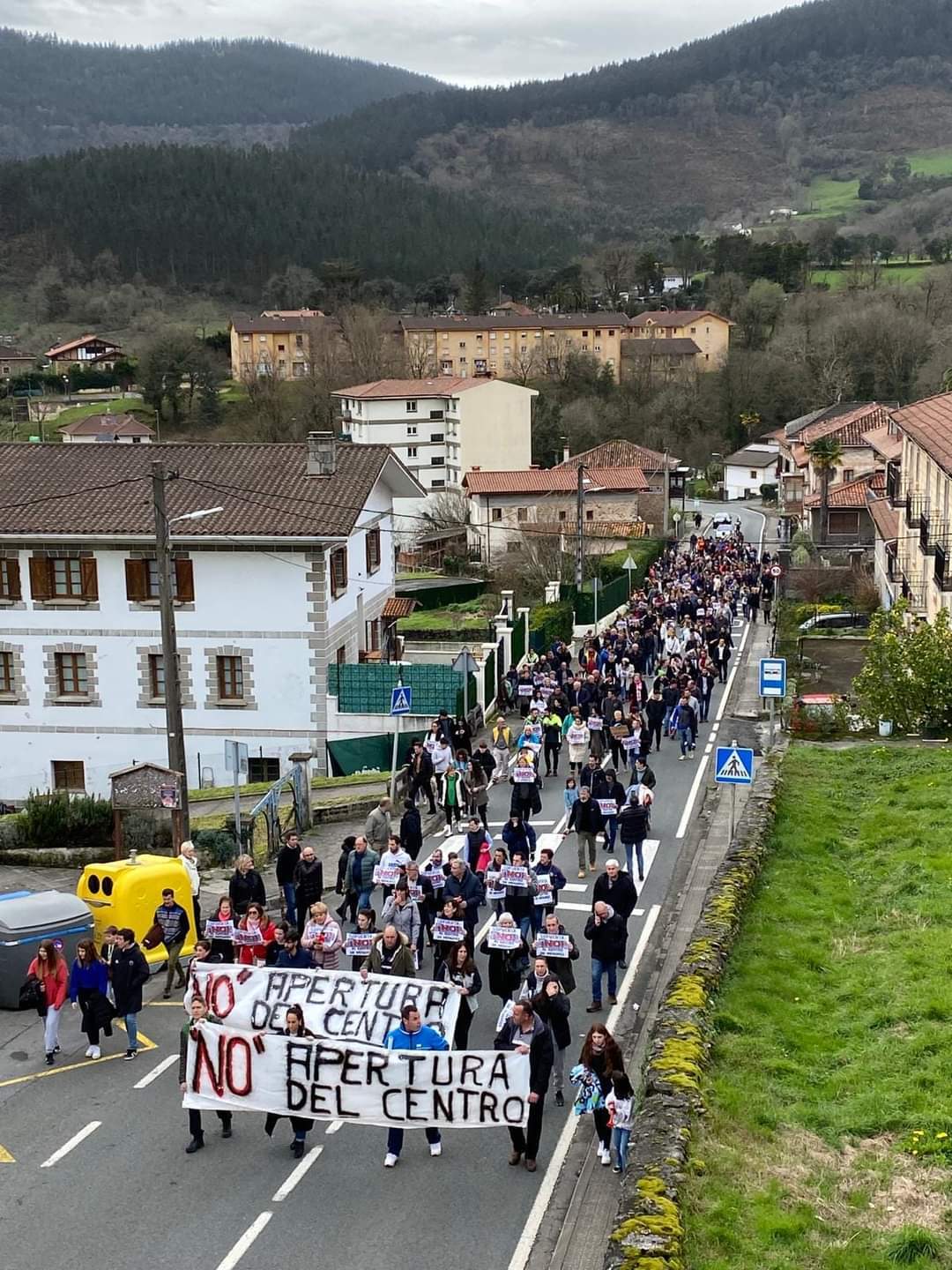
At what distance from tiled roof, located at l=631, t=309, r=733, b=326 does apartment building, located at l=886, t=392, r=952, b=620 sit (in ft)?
303

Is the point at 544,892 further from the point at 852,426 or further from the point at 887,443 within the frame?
the point at 852,426

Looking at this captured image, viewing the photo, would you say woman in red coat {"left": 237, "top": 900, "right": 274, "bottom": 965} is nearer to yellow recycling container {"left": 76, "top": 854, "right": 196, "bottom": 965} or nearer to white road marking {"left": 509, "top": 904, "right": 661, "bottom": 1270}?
yellow recycling container {"left": 76, "top": 854, "right": 196, "bottom": 965}

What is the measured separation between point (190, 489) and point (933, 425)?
2152 cm

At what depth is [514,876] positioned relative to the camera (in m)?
16.4

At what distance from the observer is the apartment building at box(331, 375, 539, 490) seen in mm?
91438

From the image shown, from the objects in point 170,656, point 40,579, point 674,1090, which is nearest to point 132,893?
point 170,656

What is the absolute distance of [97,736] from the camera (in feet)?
109

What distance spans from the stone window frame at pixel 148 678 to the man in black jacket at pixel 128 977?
18341 millimetres

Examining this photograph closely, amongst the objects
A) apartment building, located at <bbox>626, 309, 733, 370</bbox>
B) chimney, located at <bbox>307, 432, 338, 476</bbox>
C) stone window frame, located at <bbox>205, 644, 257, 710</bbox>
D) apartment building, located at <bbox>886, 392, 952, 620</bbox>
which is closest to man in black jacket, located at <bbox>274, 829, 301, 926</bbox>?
stone window frame, located at <bbox>205, 644, 257, 710</bbox>

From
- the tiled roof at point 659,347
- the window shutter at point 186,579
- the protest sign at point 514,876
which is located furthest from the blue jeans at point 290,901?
the tiled roof at point 659,347

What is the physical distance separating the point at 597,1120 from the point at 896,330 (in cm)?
11334

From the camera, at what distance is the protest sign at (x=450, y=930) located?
1509 cm

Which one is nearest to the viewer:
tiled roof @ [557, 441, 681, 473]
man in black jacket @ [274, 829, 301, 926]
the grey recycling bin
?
the grey recycling bin

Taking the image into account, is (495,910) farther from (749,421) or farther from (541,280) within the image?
(541,280)
